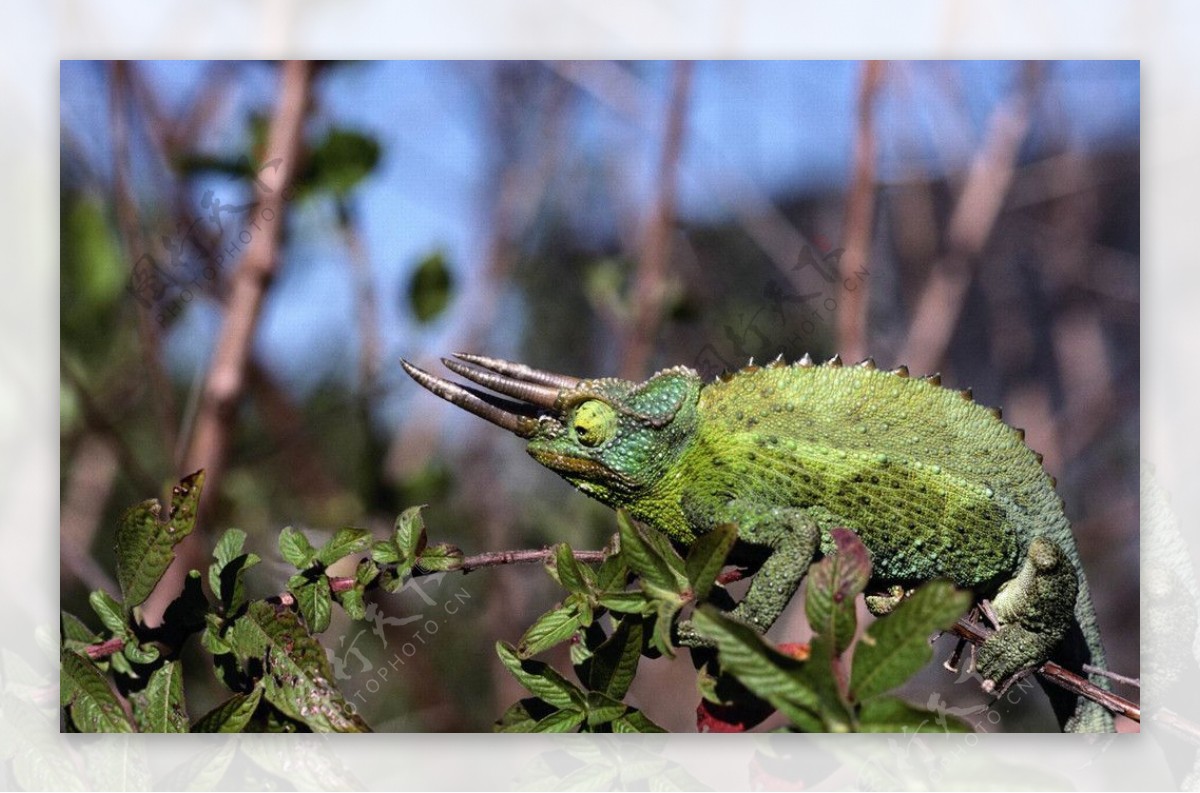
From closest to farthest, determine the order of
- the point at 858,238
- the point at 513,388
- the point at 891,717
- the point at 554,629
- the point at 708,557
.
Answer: the point at 891,717 < the point at 708,557 < the point at 554,629 < the point at 513,388 < the point at 858,238

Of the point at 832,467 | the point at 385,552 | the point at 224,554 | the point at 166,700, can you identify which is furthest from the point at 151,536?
the point at 832,467

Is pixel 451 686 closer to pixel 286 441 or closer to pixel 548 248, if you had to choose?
pixel 286 441

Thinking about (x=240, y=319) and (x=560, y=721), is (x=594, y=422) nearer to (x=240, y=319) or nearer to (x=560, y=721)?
(x=560, y=721)

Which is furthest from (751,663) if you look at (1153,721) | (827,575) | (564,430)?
(1153,721)

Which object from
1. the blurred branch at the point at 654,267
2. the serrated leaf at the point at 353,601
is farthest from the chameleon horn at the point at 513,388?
the blurred branch at the point at 654,267

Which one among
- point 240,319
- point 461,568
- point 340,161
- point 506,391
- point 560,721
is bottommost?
point 560,721

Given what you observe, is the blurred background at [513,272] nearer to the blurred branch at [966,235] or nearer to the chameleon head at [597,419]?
the blurred branch at [966,235]
